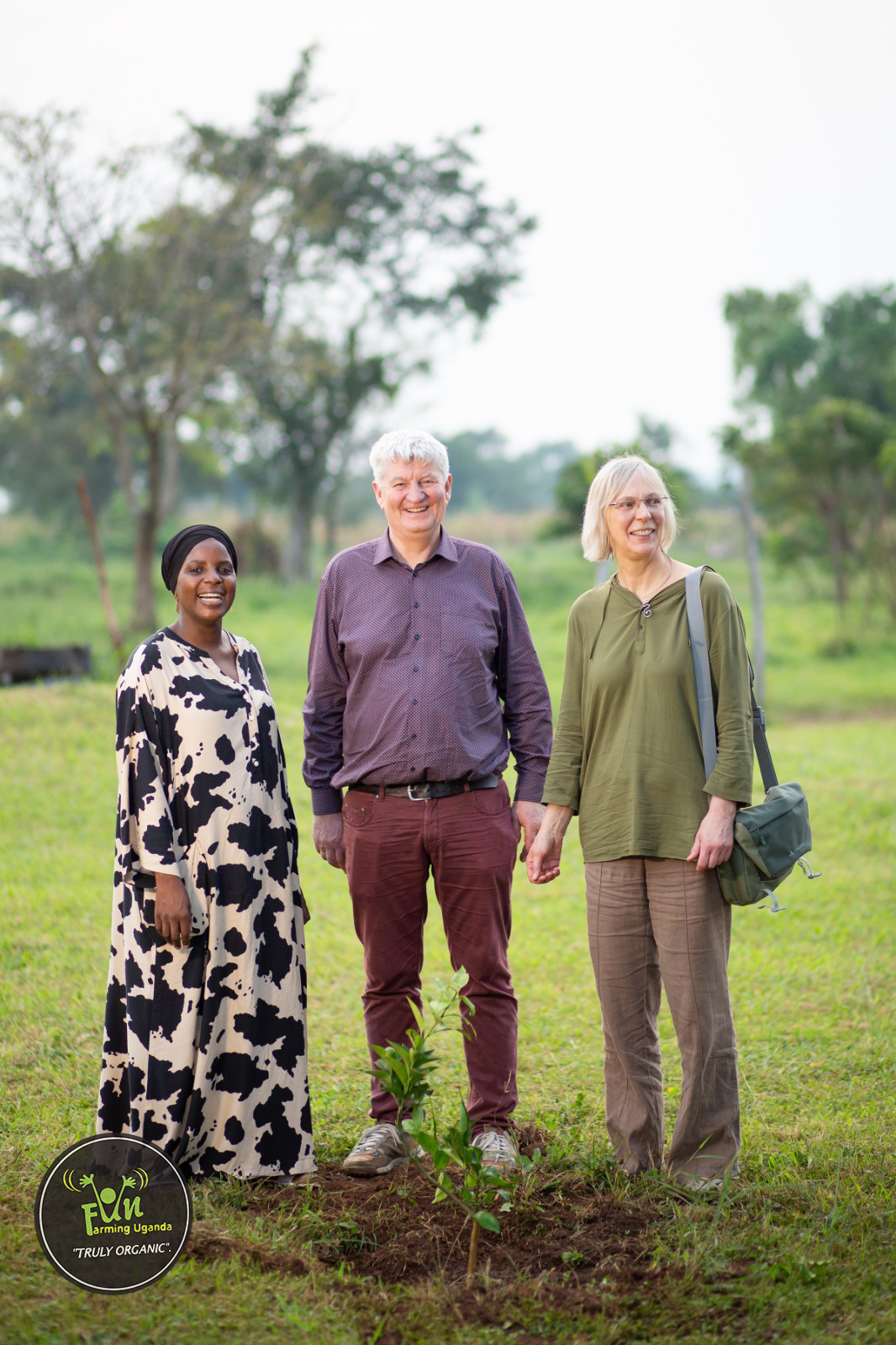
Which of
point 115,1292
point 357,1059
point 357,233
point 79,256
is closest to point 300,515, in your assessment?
point 357,233

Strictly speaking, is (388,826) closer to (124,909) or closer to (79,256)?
(124,909)

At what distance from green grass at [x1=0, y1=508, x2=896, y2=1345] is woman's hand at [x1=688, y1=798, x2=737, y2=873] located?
2.96 feet

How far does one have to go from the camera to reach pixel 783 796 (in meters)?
3.15

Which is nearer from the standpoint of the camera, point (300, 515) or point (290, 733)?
point (290, 733)

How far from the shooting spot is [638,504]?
3.12 metres

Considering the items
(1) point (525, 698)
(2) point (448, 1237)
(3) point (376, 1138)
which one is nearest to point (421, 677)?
(1) point (525, 698)

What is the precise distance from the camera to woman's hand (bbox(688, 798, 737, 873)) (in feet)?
9.88

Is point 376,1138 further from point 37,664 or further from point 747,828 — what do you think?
point 37,664

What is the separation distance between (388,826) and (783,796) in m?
1.07

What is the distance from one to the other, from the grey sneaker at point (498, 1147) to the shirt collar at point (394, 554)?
5.36 ft

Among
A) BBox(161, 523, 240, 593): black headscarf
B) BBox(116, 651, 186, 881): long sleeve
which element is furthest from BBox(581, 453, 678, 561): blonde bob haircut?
BBox(116, 651, 186, 881): long sleeve

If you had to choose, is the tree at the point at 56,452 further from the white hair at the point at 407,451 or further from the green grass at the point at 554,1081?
the white hair at the point at 407,451

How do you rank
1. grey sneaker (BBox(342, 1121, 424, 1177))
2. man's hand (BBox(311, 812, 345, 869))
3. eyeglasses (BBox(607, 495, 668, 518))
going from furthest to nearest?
1. man's hand (BBox(311, 812, 345, 869))
2. grey sneaker (BBox(342, 1121, 424, 1177))
3. eyeglasses (BBox(607, 495, 668, 518))

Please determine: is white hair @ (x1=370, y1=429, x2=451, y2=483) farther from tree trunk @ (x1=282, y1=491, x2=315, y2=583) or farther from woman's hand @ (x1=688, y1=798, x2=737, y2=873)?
tree trunk @ (x1=282, y1=491, x2=315, y2=583)
